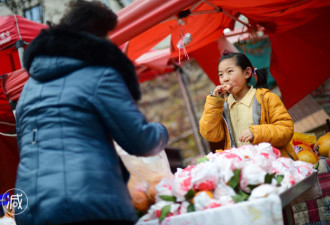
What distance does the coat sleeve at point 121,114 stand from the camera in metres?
1.46

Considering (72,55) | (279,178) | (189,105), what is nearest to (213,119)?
(279,178)

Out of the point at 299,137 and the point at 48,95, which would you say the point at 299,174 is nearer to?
the point at 48,95

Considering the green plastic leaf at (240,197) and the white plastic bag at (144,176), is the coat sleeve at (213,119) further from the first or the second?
the green plastic leaf at (240,197)

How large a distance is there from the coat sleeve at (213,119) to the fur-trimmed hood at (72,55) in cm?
113

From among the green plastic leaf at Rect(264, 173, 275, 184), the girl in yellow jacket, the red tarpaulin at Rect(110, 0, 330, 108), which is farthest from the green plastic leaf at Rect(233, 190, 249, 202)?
the red tarpaulin at Rect(110, 0, 330, 108)

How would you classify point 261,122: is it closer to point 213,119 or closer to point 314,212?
point 213,119

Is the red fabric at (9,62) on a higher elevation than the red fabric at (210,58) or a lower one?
higher

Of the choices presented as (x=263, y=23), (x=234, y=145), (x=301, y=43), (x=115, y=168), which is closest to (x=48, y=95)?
(x=115, y=168)

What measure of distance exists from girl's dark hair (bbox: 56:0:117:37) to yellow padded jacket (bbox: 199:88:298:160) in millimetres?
1126

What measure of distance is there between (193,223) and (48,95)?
815mm

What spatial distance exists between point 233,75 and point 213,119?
0.38 m

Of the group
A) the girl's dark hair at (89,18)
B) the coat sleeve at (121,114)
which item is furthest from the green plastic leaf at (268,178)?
the girl's dark hair at (89,18)

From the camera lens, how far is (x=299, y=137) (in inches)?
164

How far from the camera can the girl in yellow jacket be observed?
97.3 inches
